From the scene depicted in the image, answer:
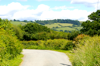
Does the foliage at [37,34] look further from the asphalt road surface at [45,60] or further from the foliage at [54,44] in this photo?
the asphalt road surface at [45,60]

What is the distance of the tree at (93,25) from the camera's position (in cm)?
3722

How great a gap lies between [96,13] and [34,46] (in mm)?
20246

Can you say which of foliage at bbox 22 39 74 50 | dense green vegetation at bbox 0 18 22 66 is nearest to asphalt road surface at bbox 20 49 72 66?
dense green vegetation at bbox 0 18 22 66

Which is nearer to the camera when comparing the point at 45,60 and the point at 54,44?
the point at 45,60

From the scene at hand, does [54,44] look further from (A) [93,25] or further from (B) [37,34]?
(B) [37,34]

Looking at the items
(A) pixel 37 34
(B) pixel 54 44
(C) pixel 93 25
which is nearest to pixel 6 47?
(B) pixel 54 44

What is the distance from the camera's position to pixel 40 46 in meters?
40.0

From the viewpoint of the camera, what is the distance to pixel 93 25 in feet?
125

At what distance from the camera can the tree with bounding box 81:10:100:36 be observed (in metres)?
37.2

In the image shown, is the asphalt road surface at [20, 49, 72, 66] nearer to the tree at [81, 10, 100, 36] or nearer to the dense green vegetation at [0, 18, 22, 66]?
the dense green vegetation at [0, 18, 22, 66]

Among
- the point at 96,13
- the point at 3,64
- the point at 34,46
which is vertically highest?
the point at 96,13

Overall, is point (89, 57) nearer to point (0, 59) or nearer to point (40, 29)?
point (0, 59)

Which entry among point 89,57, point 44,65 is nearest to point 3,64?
point 44,65

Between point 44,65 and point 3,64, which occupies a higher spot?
point 3,64
